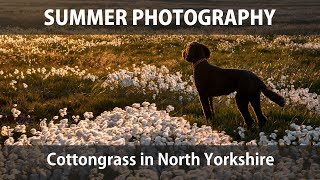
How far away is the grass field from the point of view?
11.5 m

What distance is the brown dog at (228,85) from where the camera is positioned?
939 centimetres

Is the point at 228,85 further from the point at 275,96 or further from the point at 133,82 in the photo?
the point at 133,82

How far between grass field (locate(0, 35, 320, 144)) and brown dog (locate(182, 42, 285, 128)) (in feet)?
1.57

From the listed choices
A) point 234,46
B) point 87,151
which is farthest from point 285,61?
point 87,151

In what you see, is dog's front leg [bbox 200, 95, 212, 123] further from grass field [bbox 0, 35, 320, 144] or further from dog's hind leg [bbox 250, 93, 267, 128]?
dog's hind leg [bbox 250, 93, 267, 128]

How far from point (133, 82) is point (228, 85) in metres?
4.47

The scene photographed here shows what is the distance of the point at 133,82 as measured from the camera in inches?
533

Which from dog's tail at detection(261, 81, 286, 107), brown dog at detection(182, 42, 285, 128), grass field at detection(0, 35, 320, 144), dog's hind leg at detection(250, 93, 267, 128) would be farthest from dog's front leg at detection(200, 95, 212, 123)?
dog's tail at detection(261, 81, 286, 107)

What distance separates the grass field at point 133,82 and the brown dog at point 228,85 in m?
0.48

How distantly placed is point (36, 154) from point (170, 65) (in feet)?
44.1

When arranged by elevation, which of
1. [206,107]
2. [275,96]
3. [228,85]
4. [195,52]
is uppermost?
[195,52]

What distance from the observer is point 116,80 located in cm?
1462

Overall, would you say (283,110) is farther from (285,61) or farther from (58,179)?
(285,61)

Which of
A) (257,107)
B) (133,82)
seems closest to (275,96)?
(257,107)
